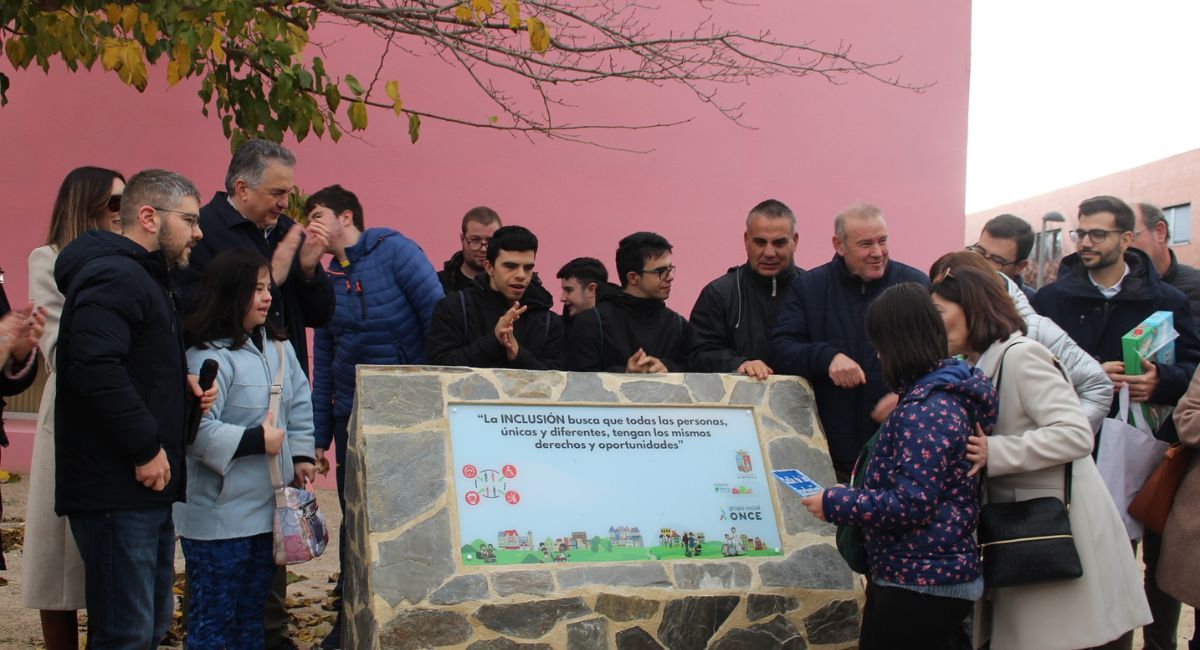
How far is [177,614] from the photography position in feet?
19.2

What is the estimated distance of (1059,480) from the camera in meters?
3.75

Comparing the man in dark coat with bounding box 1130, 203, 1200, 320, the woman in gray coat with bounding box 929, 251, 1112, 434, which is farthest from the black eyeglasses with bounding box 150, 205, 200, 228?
the man in dark coat with bounding box 1130, 203, 1200, 320

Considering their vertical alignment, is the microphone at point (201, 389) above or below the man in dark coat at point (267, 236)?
below

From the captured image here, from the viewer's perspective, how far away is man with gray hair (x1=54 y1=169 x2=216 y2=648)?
3.61 m

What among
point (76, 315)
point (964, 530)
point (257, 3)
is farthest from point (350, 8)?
point (964, 530)

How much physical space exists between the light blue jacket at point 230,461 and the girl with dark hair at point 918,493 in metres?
2.13

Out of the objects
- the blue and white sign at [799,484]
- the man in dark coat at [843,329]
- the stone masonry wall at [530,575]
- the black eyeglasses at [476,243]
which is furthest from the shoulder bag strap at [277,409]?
the man in dark coat at [843,329]

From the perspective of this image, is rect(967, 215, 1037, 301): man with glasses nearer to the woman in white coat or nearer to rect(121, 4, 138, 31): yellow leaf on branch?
the woman in white coat

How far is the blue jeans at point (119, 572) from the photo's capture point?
3678 millimetres

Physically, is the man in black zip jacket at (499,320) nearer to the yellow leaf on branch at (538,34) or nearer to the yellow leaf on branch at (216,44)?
the yellow leaf on branch at (538,34)

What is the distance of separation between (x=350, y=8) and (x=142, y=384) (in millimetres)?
2859

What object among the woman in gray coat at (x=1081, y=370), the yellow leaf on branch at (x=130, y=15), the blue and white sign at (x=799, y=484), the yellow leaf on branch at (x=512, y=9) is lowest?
the blue and white sign at (x=799, y=484)

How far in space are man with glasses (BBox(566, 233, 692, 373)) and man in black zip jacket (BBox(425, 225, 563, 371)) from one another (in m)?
0.15

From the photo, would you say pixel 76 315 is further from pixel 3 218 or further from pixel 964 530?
pixel 3 218
